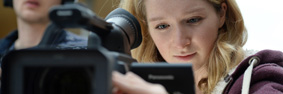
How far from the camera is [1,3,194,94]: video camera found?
34cm

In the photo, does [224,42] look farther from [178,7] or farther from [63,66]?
[63,66]

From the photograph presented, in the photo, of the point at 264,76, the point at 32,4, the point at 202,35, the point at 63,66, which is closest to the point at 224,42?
the point at 202,35

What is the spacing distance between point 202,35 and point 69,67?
45 cm

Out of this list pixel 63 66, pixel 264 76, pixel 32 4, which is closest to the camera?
pixel 63 66

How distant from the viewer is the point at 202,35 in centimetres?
76

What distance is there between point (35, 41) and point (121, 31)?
264mm

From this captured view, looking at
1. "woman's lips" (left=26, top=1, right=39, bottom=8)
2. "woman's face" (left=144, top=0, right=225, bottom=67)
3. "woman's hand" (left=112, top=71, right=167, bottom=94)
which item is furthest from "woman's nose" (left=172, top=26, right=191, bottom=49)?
"woman's hand" (left=112, top=71, right=167, bottom=94)

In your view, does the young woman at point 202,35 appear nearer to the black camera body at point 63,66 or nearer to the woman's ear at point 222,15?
the woman's ear at point 222,15

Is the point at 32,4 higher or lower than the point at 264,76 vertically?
higher

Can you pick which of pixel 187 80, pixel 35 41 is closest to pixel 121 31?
pixel 187 80

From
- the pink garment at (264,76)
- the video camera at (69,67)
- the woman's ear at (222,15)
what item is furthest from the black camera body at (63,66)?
the woman's ear at (222,15)

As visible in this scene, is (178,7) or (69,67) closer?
(69,67)

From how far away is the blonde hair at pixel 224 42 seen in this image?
76 cm

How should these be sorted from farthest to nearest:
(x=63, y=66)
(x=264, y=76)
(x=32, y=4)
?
(x=32, y=4), (x=264, y=76), (x=63, y=66)
